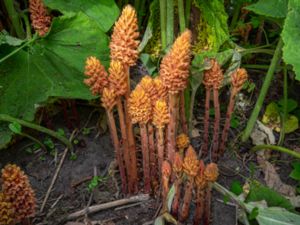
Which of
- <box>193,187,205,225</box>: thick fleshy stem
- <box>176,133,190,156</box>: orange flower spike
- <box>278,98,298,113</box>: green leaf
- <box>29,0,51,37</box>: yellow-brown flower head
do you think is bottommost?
<box>193,187,205,225</box>: thick fleshy stem

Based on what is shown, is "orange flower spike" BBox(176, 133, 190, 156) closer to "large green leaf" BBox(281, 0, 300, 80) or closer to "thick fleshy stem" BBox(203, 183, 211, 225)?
"thick fleshy stem" BBox(203, 183, 211, 225)

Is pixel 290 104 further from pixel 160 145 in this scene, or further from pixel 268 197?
pixel 160 145

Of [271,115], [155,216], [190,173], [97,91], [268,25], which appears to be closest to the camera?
[190,173]

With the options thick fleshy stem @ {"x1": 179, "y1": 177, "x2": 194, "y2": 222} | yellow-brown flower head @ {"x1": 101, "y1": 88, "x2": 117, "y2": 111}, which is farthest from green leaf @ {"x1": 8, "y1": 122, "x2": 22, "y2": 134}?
thick fleshy stem @ {"x1": 179, "y1": 177, "x2": 194, "y2": 222}

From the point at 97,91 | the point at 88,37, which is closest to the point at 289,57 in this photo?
the point at 97,91

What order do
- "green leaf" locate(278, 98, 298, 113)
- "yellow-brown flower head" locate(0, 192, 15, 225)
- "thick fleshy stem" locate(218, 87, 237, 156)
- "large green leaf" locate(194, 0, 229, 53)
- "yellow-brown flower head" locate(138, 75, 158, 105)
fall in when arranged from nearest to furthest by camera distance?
"yellow-brown flower head" locate(0, 192, 15, 225) < "yellow-brown flower head" locate(138, 75, 158, 105) < "thick fleshy stem" locate(218, 87, 237, 156) < "large green leaf" locate(194, 0, 229, 53) < "green leaf" locate(278, 98, 298, 113)

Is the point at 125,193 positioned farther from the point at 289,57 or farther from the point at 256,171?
the point at 289,57

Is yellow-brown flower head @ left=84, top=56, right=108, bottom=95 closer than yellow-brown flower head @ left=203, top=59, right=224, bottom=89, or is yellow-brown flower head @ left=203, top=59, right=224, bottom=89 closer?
yellow-brown flower head @ left=84, top=56, right=108, bottom=95

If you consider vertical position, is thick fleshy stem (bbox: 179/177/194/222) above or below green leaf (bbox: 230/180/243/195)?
above
